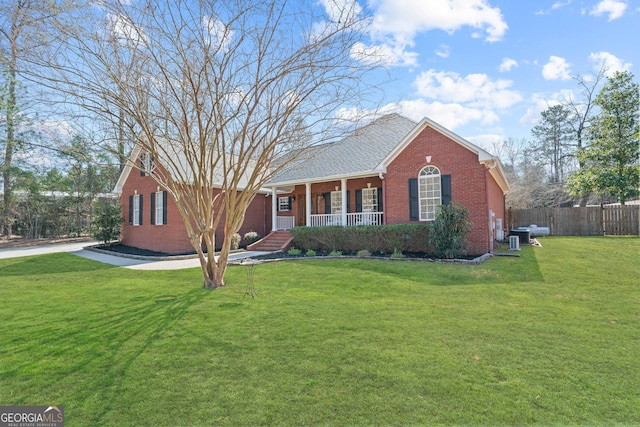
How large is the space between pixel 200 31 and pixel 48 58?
9.26 ft

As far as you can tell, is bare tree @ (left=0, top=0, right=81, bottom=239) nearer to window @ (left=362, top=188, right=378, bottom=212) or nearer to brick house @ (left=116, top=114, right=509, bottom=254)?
brick house @ (left=116, top=114, right=509, bottom=254)

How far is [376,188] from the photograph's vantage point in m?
15.5

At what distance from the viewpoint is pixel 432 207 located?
1288 cm

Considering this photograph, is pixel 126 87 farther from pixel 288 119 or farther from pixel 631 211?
pixel 631 211

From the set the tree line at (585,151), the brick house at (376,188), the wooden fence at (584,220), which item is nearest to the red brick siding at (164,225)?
the brick house at (376,188)

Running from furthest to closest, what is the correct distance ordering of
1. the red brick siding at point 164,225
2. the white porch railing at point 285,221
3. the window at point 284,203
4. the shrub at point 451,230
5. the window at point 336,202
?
the window at point 284,203, the white porch railing at point 285,221, the window at point 336,202, the red brick siding at point 164,225, the shrub at point 451,230

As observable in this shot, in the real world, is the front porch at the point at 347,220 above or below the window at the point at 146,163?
below

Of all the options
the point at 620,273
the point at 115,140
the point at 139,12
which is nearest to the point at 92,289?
the point at 115,140

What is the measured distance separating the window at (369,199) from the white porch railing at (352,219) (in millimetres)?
637

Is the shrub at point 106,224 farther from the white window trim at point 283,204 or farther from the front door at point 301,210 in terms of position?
the front door at point 301,210

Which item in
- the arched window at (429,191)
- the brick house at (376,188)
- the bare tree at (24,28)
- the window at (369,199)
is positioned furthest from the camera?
the window at (369,199)

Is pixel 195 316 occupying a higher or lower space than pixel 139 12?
lower

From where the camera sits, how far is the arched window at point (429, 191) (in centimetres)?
1277

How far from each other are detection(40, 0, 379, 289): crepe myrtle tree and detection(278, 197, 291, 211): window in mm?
11732
